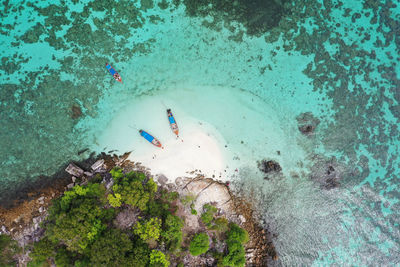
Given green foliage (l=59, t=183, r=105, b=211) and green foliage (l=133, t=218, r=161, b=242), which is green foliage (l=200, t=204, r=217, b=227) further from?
green foliage (l=59, t=183, r=105, b=211)

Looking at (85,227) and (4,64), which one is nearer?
(85,227)

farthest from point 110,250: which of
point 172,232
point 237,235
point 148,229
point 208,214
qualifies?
point 237,235

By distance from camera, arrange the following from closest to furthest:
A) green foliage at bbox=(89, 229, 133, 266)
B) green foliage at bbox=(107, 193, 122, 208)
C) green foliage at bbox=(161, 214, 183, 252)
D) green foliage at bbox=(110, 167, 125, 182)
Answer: green foliage at bbox=(89, 229, 133, 266) → green foliage at bbox=(107, 193, 122, 208) → green foliage at bbox=(161, 214, 183, 252) → green foliage at bbox=(110, 167, 125, 182)

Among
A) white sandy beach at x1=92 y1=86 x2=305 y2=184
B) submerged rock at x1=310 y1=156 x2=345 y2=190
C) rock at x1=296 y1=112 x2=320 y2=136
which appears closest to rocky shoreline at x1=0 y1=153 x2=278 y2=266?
white sandy beach at x1=92 y1=86 x2=305 y2=184

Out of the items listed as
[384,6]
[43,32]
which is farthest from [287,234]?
[43,32]

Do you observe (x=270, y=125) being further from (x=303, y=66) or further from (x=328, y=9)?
(x=328, y=9)

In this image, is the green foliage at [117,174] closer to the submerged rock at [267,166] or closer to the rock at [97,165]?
the rock at [97,165]
